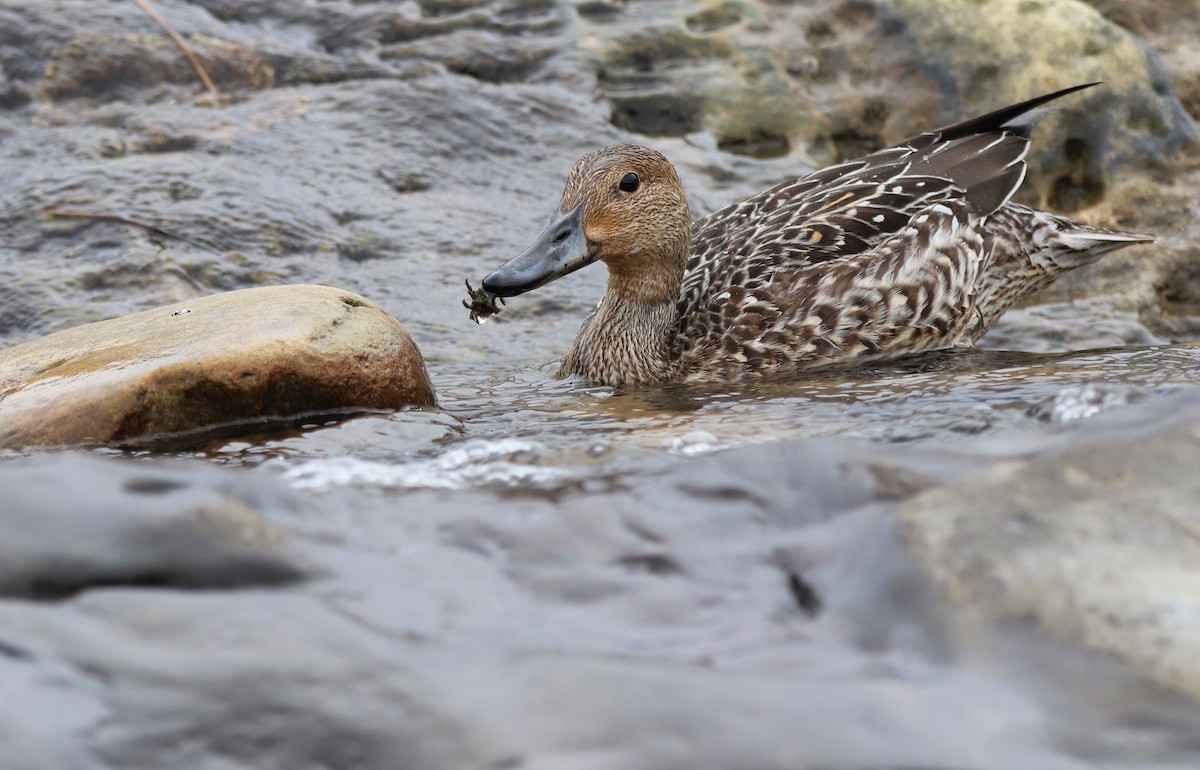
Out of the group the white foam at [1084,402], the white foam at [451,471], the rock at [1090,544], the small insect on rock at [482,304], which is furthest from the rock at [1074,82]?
the rock at [1090,544]

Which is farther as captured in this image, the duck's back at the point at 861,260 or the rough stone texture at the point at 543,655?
the duck's back at the point at 861,260

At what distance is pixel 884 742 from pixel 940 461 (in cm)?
100

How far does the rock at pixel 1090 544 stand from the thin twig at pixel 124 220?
4.75 metres

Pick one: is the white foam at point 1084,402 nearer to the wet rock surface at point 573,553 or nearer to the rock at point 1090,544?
the wet rock surface at point 573,553

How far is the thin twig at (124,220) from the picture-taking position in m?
6.59

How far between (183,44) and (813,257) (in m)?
4.54

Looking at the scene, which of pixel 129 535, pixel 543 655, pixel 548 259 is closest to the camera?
pixel 543 655

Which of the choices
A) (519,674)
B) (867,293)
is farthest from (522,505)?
(867,293)

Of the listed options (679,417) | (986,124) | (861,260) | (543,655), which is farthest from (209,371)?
(986,124)

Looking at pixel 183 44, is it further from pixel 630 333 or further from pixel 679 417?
pixel 679 417

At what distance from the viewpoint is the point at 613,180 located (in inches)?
222

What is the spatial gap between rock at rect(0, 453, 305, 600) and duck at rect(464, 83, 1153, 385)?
9.22ft

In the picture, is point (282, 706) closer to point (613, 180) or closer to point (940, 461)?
point (940, 461)

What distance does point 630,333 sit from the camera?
585 centimetres
